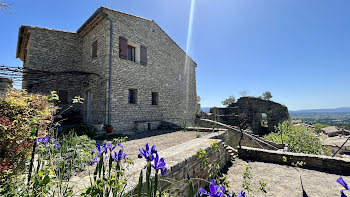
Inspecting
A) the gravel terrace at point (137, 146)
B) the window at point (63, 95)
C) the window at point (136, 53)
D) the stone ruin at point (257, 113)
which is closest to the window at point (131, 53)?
the window at point (136, 53)

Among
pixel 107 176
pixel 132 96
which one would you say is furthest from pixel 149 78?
pixel 107 176

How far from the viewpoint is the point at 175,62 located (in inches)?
489

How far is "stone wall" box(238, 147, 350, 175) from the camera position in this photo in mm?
4148

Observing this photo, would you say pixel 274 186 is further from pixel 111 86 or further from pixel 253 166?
pixel 111 86

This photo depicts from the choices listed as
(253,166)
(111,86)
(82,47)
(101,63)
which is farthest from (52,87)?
(253,166)

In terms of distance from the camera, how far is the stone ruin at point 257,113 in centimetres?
1463

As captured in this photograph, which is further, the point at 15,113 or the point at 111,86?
the point at 111,86

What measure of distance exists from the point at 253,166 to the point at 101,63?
312 inches

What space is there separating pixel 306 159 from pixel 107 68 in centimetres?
846

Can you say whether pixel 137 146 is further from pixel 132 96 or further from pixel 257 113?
pixel 257 113

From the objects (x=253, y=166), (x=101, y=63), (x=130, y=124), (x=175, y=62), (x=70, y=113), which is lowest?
(x=253, y=166)

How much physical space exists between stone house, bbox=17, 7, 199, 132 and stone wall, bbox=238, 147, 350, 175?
5438 millimetres

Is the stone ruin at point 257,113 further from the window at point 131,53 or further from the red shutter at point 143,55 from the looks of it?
the window at point 131,53

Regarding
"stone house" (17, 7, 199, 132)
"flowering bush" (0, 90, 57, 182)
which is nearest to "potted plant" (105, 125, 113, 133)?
"stone house" (17, 7, 199, 132)
